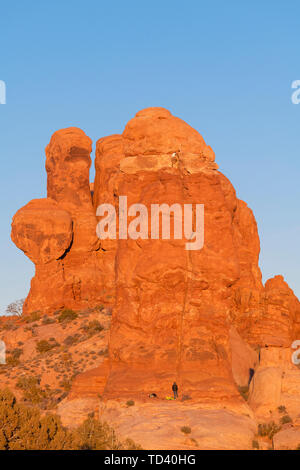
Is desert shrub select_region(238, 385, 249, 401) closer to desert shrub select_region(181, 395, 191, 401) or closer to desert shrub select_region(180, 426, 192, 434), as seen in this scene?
desert shrub select_region(181, 395, 191, 401)

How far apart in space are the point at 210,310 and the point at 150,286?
2.88 m

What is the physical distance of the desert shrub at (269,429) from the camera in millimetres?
27484

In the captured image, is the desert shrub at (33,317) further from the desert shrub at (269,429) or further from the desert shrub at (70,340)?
the desert shrub at (269,429)

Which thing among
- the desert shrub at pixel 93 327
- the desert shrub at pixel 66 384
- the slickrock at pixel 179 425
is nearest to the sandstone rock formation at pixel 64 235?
the desert shrub at pixel 93 327

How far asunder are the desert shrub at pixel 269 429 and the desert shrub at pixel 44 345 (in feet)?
86.9

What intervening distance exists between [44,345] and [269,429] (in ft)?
91.3

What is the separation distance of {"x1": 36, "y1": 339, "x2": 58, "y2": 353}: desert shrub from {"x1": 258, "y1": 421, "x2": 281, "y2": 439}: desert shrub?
2648 cm

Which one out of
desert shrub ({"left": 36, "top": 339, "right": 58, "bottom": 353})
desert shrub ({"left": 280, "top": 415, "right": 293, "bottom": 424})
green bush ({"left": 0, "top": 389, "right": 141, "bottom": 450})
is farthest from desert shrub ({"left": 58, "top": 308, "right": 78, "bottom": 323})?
green bush ({"left": 0, "top": 389, "right": 141, "bottom": 450})

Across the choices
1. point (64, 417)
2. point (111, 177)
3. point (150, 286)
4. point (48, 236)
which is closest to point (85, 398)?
point (64, 417)

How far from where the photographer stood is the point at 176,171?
3278cm

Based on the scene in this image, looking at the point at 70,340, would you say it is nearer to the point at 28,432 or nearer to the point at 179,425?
the point at 179,425

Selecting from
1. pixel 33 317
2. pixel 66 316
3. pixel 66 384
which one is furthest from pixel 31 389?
pixel 33 317

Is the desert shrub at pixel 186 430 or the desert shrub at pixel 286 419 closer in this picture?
the desert shrub at pixel 186 430
